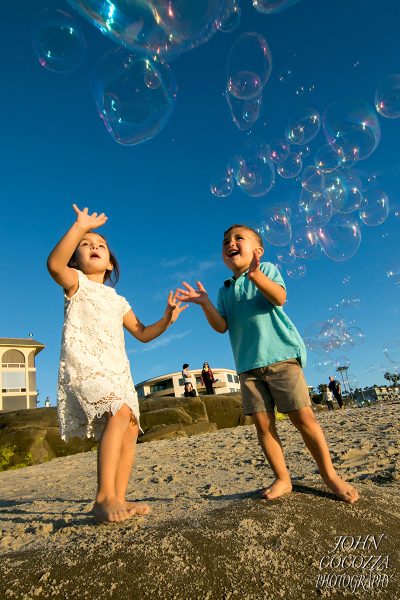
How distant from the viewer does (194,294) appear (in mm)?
3279

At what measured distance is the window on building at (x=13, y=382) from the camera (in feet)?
143

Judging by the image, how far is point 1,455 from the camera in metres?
9.04

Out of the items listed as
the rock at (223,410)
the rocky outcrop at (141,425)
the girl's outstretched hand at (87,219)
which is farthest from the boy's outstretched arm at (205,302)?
the rock at (223,410)

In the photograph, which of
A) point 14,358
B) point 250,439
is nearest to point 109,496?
point 250,439

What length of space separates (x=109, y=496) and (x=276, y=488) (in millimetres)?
1053

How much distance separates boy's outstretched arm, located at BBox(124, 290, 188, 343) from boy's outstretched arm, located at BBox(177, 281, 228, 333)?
14 centimetres

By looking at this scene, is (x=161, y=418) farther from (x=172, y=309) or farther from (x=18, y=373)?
(x=18, y=373)

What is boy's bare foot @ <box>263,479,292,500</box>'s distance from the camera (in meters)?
2.52

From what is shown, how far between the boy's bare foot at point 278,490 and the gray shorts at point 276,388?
1.52ft

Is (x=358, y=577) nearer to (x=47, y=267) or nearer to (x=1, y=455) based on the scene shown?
(x=47, y=267)

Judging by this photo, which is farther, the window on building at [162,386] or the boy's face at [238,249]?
the window on building at [162,386]

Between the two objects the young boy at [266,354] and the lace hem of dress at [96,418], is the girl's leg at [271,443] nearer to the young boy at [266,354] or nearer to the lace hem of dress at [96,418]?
the young boy at [266,354]

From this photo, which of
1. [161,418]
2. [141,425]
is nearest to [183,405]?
[161,418]

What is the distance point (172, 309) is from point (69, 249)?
1063mm
